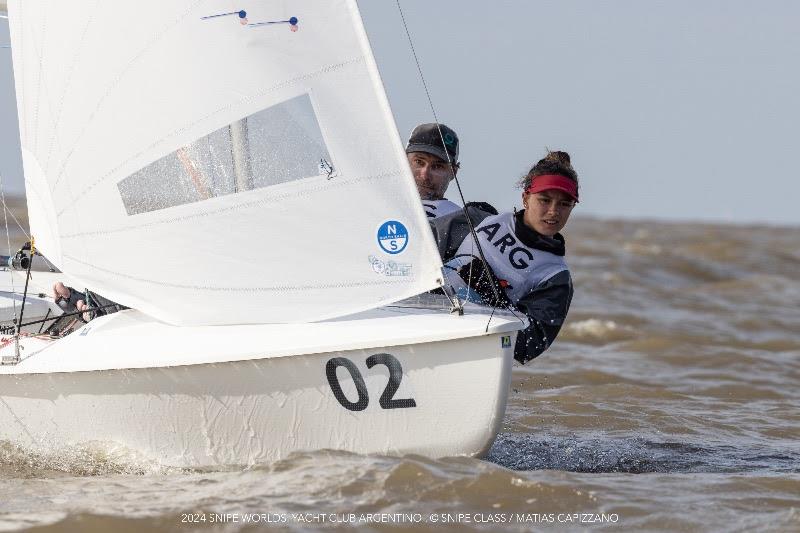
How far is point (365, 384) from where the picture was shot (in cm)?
432

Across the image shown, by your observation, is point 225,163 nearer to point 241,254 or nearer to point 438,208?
point 241,254

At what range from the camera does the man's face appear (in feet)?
18.6

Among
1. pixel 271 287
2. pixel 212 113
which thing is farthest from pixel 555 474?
pixel 212 113

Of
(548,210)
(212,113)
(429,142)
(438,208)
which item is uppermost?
(212,113)

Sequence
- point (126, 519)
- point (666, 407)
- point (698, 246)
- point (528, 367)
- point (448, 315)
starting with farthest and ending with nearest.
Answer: point (698, 246) < point (528, 367) < point (666, 407) < point (448, 315) < point (126, 519)

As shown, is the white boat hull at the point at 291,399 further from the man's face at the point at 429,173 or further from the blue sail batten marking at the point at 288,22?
the man's face at the point at 429,173

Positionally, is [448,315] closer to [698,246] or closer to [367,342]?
[367,342]

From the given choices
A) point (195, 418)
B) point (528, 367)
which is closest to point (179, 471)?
point (195, 418)

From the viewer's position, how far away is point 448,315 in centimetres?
446

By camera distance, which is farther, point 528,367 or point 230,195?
point 528,367

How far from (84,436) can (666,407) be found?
3.78m

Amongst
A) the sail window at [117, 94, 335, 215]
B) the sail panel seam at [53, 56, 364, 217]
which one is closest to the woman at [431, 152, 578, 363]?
the sail window at [117, 94, 335, 215]

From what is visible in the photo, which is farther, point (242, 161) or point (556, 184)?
point (556, 184)

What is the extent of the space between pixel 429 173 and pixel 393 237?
1275mm
